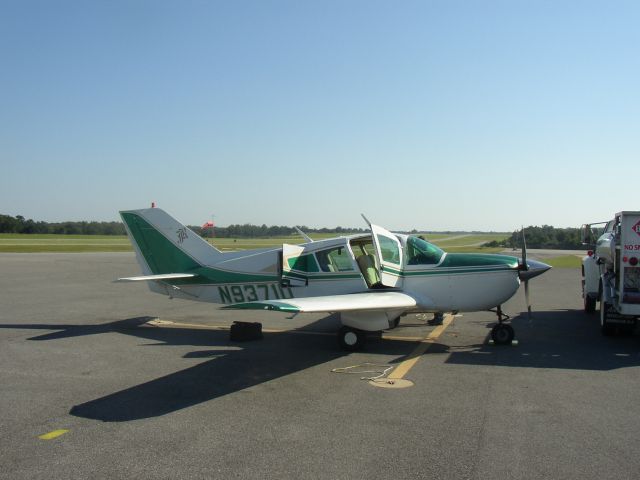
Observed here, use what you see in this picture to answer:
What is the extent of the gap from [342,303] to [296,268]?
6.79ft

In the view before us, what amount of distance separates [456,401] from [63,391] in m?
5.09

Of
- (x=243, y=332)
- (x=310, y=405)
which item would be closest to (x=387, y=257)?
(x=243, y=332)

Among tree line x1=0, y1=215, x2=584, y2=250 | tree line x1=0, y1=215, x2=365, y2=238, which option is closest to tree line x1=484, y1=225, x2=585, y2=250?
tree line x1=0, y1=215, x2=584, y2=250

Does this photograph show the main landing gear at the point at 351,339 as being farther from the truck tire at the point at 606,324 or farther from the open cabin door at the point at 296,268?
the truck tire at the point at 606,324

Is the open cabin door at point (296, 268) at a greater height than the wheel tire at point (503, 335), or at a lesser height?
greater

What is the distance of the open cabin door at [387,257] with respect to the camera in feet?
30.9

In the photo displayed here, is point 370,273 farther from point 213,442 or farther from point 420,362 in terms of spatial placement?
point 213,442

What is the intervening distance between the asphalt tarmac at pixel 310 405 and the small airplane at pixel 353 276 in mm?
771

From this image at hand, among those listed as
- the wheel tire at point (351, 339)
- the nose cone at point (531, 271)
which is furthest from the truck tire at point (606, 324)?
the wheel tire at point (351, 339)

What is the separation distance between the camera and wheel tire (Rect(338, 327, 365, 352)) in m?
8.88

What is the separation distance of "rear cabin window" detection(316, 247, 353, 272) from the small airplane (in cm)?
2

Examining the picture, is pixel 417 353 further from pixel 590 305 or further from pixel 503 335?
pixel 590 305

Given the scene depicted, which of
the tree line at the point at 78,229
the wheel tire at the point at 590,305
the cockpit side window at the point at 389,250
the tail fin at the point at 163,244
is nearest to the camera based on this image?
the cockpit side window at the point at 389,250

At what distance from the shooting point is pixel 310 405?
19.6ft
